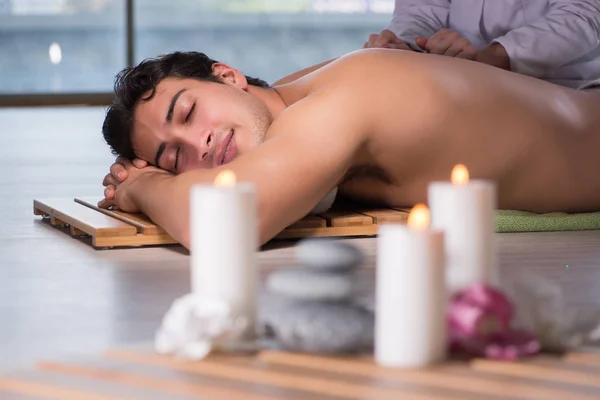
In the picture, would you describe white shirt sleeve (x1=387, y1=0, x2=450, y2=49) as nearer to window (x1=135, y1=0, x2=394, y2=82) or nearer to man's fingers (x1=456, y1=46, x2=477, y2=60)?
man's fingers (x1=456, y1=46, x2=477, y2=60)

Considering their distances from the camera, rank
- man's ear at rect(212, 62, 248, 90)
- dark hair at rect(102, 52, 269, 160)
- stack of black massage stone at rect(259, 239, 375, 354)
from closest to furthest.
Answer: stack of black massage stone at rect(259, 239, 375, 354)
dark hair at rect(102, 52, 269, 160)
man's ear at rect(212, 62, 248, 90)

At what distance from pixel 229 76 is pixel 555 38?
94 centimetres

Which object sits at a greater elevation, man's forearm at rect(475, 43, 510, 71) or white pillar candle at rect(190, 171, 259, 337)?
man's forearm at rect(475, 43, 510, 71)

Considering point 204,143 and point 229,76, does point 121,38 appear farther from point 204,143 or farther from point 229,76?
point 204,143

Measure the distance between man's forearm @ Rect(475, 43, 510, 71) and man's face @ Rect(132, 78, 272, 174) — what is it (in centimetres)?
74

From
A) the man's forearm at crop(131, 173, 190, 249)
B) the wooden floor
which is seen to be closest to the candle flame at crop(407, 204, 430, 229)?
the wooden floor

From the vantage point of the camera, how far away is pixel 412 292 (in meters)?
1.34

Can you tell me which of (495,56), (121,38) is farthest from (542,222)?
(121,38)

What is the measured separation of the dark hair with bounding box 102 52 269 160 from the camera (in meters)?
2.66

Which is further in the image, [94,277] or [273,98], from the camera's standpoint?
[273,98]

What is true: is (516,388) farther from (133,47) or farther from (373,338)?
(133,47)

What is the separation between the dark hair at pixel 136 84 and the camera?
2.66 metres

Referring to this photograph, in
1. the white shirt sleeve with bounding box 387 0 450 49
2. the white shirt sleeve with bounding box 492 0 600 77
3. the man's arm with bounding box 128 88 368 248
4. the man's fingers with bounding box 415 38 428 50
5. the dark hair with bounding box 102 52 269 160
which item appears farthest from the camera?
the white shirt sleeve with bounding box 387 0 450 49

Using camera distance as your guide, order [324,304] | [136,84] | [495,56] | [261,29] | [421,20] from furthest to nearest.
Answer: [261,29] → [421,20] → [495,56] → [136,84] → [324,304]
